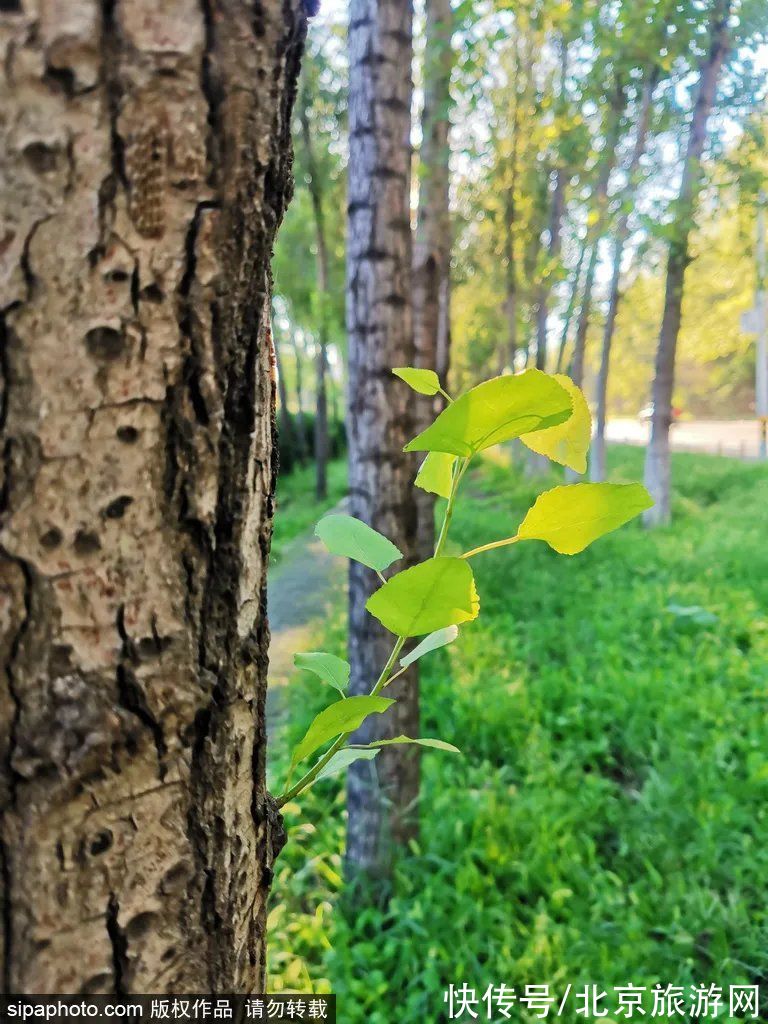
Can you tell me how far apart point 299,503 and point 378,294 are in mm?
12802

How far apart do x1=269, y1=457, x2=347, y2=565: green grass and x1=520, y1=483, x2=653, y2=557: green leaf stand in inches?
315

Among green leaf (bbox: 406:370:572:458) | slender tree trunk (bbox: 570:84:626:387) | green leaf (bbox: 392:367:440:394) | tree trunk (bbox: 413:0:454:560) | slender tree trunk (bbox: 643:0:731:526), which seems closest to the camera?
green leaf (bbox: 406:370:572:458)

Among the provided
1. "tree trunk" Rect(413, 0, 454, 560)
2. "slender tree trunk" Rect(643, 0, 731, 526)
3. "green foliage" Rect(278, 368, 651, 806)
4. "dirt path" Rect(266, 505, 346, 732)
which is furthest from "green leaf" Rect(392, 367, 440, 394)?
"slender tree trunk" Rect(643, 0, 731, 526)

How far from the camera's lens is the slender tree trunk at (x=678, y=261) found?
22.5ft

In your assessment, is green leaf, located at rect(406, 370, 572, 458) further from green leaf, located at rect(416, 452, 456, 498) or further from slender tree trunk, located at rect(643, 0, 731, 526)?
slender tree trunk, located at rect(643, 0, 731, 526)

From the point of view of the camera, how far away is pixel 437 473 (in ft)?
2.06

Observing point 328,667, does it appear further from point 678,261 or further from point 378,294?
point 678,261

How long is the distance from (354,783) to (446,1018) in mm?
780

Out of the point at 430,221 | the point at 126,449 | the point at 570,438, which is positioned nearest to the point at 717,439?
the point at 430,221

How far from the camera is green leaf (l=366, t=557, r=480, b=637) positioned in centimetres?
50

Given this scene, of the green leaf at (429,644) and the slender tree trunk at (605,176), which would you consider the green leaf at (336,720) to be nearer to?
the green leaf at (429,644)

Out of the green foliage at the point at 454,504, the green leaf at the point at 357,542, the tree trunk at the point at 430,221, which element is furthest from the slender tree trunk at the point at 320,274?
the green foliage at the point at 454,504

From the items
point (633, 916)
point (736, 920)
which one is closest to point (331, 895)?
point (633, 916)

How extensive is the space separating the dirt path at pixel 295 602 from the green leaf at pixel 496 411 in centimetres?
342
